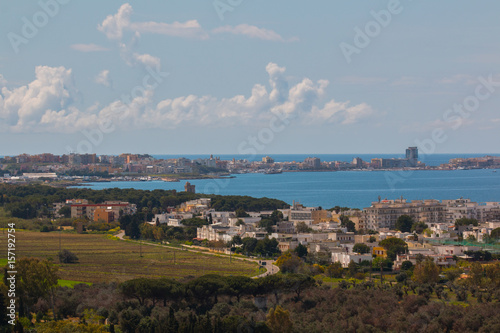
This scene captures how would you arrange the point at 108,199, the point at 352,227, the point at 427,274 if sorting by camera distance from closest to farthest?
the point at 427,274 → the point at 352,227 → the point at 108,199

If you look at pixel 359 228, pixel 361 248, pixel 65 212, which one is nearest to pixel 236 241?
pixel 361 248

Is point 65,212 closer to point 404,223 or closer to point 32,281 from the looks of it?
point 404,223

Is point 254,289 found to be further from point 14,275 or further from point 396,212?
point 396,212

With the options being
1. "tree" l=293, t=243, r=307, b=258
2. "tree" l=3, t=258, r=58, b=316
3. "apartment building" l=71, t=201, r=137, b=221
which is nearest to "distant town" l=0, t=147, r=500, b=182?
"apartment building" l=71, t=201, r=137, b=221

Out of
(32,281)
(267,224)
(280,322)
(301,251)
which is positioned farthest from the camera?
(267,224)

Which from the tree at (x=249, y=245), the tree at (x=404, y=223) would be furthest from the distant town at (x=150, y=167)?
the tree at (x=249, y=245)

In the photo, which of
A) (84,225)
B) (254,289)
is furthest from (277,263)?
(84,225)

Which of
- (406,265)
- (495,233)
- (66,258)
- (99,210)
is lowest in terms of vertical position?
(66,258)
